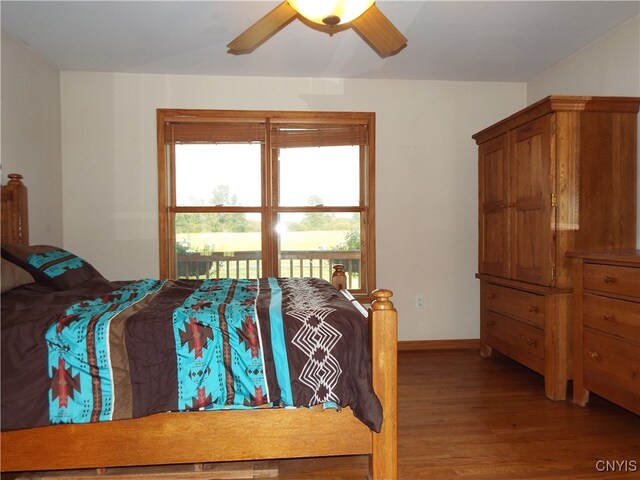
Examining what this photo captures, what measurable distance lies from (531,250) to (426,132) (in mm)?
1572

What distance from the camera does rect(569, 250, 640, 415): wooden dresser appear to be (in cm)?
229

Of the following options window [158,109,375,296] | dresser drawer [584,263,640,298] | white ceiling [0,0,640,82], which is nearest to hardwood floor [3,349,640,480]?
dresser drawer [584,263,640,298]

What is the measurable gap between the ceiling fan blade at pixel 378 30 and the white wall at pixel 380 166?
5.42 ft

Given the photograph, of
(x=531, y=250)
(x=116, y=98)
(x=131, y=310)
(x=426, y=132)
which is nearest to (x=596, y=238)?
(x=531, y=250)

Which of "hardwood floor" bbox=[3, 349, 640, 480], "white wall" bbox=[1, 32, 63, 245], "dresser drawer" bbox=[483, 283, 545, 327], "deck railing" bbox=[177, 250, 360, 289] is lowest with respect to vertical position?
"hardwood floor" bbox=[3, 349, 640, 480]

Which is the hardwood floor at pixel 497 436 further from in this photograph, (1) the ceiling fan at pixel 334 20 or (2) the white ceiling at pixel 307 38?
(2) the white ceiling at pixel 307 38

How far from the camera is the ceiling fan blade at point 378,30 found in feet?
7.02

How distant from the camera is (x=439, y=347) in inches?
163

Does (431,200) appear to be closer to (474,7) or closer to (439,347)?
(439,347)

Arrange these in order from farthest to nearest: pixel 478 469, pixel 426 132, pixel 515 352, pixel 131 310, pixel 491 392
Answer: pixel 426 132, pixel 515 352, pixel 491 392, pixel 478 469, pixel 131 310

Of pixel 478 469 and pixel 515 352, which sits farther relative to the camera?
pixel 515 352

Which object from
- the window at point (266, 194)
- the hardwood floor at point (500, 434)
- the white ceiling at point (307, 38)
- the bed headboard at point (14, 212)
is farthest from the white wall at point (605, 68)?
the bed headboard at point (14, 212)

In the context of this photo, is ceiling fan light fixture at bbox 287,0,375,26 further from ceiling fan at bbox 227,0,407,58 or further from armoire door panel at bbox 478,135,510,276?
armoire door panel at bbox 478,135,510,276

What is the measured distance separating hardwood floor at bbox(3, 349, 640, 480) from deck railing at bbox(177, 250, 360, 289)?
127 centimetres
